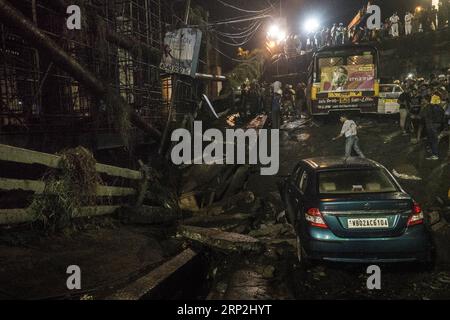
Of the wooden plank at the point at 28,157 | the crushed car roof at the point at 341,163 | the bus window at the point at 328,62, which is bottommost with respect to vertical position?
the crushed car roof at the point at 341,163

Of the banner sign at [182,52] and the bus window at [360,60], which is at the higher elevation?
the bus window at [360,60]

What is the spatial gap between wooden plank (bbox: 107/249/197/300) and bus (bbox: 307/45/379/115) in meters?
12.4

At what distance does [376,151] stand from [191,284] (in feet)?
31.6

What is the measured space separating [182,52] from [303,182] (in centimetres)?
706

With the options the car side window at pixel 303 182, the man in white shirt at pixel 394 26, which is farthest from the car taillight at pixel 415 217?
the man in white shirt at pixel 394 26

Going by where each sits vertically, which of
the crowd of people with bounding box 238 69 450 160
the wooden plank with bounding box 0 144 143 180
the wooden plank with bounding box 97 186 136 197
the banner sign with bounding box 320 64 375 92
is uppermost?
the banner sign with bounding box 320 64 375 92

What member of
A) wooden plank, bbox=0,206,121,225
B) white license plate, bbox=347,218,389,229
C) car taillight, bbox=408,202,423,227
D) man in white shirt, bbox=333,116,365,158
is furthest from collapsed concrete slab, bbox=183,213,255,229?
man in white shirt, bbox=333,116,365,158

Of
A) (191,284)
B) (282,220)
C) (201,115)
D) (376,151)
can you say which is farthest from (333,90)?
(191,284)

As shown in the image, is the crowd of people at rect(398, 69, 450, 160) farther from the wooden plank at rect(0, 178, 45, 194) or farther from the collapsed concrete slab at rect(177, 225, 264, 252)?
the wooden plank at rect(0, 178, 45, 194)

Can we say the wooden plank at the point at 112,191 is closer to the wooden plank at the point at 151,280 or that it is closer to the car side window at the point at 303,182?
the wooden plank at the point at 151,280

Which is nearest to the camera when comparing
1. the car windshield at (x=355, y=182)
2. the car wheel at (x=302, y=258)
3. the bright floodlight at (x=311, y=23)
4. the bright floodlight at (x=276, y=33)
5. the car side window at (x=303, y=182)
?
the car wheel at (x=302, y=258)

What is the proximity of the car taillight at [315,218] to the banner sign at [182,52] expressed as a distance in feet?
25.4

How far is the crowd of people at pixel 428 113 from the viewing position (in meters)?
11.2

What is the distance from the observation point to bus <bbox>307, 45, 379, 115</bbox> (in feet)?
53.1
